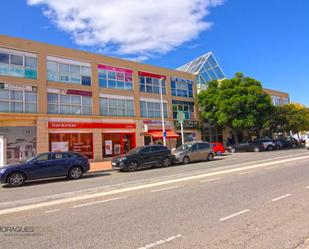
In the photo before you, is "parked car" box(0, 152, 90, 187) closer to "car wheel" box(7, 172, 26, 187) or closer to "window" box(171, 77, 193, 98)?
"car wheel" box(7, 172, 26, 187)

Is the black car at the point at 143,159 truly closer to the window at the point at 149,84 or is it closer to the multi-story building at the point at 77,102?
the multi-story building at the point at 77,102

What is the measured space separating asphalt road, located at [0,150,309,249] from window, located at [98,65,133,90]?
20.3 metres

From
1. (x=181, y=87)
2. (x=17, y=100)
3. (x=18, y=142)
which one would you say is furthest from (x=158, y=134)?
(x=17, y=100)

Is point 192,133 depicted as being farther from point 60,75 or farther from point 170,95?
point 60,75

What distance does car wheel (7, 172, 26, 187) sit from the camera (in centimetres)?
1309

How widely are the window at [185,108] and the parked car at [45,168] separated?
20.7 metres

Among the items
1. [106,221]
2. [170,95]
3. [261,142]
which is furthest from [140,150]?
[261,142]

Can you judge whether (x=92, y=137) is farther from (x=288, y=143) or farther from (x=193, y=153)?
(x=288, y=143)

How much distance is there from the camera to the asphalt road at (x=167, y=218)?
4.75m

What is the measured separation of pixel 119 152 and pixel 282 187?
21.4m

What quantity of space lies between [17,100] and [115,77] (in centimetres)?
1021

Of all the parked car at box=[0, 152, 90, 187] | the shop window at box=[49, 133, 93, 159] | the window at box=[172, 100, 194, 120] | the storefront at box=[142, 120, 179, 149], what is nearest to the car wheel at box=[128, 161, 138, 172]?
the parked car at box=[0, 152, 90, 187]

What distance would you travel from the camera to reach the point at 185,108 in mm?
36625

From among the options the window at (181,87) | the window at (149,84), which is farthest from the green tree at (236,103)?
the window at (149,84)
